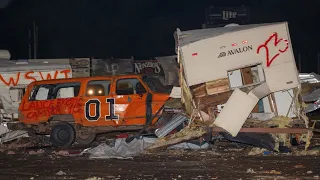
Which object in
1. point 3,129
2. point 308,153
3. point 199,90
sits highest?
point 199,90

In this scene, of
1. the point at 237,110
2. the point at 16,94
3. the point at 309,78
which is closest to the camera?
the point at 237,110

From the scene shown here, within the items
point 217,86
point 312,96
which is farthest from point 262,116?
point 217,86

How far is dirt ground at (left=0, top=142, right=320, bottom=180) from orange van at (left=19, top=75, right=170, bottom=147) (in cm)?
99

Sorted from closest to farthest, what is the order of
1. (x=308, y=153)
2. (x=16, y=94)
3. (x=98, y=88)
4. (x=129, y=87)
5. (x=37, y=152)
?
1. (x=308, y=153)
2. (x=37, y=152)
3. (x=129, y=87)
4. (x=98, y=88)
5. (x=16, y=94)

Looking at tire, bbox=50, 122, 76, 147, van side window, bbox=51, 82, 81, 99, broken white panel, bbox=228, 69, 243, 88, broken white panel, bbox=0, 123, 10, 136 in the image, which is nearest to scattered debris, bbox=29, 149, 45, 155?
tire, bbox=50, 122, 76, 147

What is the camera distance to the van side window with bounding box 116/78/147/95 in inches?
540

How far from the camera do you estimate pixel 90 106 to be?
550 inches

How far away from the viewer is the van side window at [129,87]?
13711 millimetres

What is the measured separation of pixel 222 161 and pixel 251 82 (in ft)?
7.83

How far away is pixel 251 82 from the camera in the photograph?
12555 mm

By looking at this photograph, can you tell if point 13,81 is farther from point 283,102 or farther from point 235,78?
point 283,102

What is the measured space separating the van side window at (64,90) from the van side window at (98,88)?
1.82 feet

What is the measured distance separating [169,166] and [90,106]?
418cm

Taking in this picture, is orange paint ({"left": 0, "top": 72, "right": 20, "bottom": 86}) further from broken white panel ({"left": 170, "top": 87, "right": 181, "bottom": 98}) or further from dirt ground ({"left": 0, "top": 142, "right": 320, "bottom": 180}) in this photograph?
broken white panel ({"left": 170, "top": 87, "right": 181, "bottom": 98})
